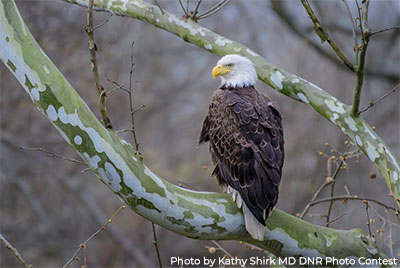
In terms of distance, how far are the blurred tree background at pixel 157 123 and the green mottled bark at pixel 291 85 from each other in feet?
14.2

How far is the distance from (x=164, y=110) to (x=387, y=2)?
7023 millimetres

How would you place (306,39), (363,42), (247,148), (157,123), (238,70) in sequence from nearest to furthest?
1. (363,42)
2. (247,148)
3. (238,70)
4. (306,39)
5. (157,123)

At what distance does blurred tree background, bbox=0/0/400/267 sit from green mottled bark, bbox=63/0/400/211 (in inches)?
171

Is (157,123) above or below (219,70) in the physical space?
above

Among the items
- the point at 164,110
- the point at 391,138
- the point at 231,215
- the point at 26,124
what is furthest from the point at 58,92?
the point at 164,110

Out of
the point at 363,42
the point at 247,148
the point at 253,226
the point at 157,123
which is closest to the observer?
the point at 363,42

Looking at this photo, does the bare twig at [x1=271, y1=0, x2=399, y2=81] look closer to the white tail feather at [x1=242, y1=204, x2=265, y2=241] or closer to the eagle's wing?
the eagle's wing

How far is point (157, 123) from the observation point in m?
17.0

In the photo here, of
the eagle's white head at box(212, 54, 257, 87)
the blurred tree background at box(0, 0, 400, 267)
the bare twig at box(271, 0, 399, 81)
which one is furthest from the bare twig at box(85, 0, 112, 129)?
the bare twig at box(271, 0, 399, 81)

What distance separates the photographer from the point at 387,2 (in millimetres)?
11430

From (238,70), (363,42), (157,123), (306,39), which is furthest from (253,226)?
(157,123)

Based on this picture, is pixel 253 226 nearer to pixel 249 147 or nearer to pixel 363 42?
pixel 249 147

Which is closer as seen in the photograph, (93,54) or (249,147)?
(93,54)

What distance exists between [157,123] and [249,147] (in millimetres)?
12417
